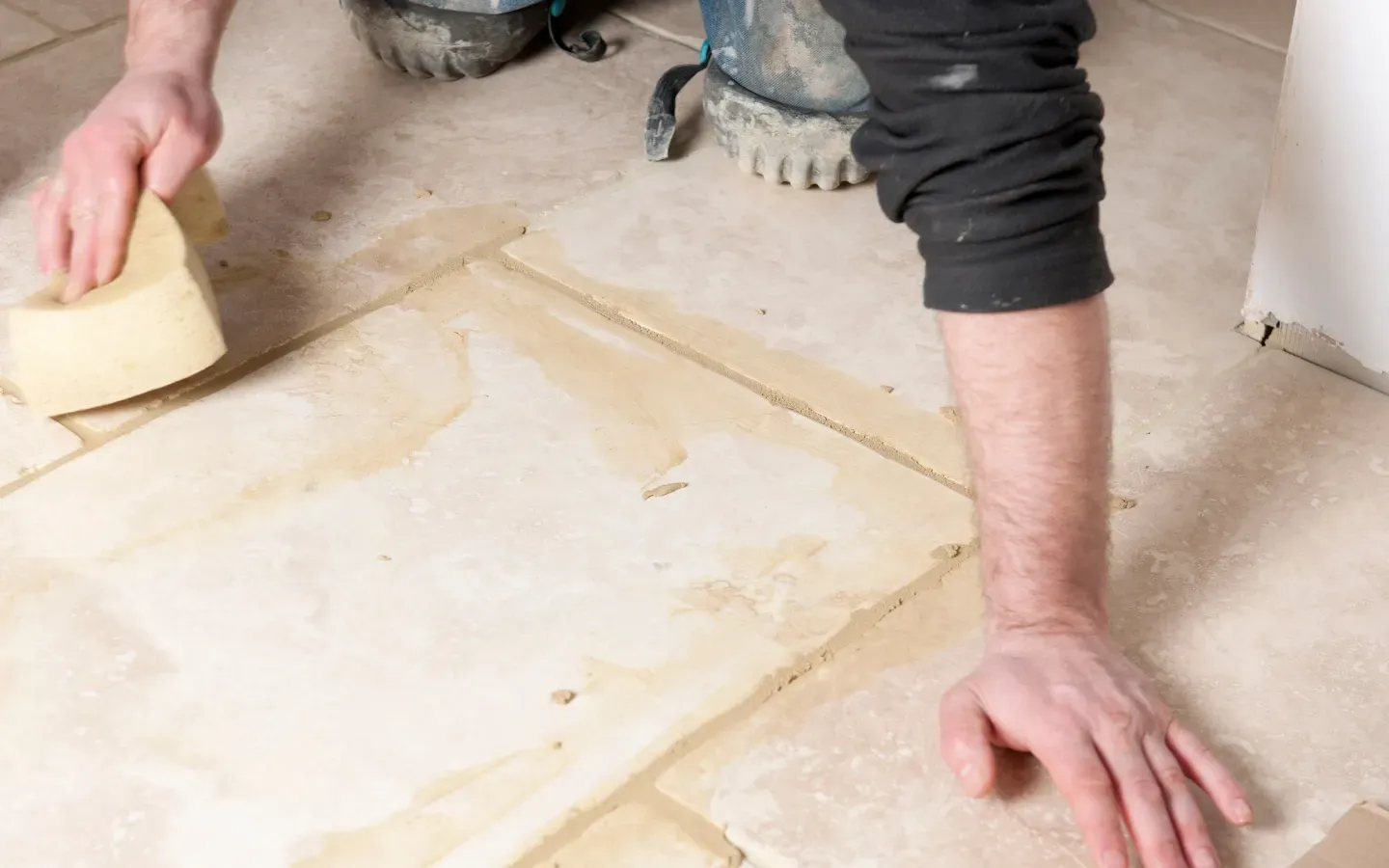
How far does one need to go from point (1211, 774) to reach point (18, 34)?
1.92 meters

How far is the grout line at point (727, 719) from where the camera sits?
107 centimetres

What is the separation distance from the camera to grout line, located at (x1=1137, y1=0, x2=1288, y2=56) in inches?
80.4

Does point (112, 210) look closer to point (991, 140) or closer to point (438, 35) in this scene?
point (438, 35)

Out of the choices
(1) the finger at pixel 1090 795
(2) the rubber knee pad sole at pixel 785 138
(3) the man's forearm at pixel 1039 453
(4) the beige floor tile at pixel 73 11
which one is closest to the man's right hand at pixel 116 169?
(2) the rubber knee pad sole at pixel 785 138

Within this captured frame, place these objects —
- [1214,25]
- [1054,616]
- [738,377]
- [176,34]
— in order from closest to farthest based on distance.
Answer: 1. [1054,616]
2. [738,377]
3. [176,34]
4. [1214,25]

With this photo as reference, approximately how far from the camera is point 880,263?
166cm

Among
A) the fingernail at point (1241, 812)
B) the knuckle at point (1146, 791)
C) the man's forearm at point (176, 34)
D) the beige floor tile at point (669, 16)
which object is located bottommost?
the fingernail at point (1241, 812)

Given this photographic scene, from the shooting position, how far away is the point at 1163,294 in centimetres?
160

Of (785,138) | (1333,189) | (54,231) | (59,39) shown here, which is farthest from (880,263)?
(59,39)

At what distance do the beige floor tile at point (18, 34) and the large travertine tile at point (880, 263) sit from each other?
0.92m

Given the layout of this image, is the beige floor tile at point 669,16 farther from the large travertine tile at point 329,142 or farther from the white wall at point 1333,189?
the white wall at point 1333,189

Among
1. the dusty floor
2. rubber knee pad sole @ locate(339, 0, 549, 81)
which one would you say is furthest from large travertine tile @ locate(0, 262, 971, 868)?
rubber knee pad sole @ locate(339, 0, 549, 81)

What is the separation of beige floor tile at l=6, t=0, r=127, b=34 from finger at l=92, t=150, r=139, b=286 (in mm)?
833

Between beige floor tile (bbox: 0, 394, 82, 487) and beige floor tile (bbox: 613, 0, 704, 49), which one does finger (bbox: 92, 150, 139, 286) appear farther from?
beige floor tile (bbox: 613, 0, 704, 49)
